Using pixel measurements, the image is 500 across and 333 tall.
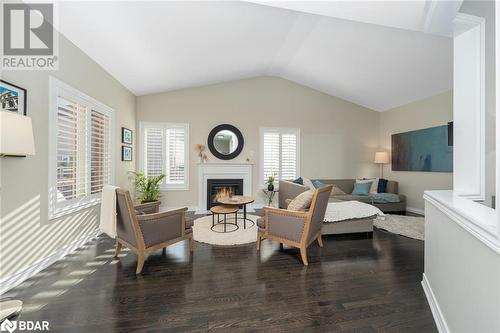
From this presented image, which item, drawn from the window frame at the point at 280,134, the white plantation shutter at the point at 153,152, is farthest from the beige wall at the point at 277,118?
the white plantation shutter at the point at 153,152

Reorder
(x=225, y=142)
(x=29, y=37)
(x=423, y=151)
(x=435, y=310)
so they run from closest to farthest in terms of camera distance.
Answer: (x=435, y=310) → (x=29, y=37) → (x=423, y=151) → (x=225, y=142)

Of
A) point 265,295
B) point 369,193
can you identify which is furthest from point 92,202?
point 369,193

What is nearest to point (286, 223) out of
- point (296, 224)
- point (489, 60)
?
point (296, 224)

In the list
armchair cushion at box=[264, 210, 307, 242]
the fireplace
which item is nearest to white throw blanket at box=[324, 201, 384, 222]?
armchair cushion at box=[264, 210, 307, 242]

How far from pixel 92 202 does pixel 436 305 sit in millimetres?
4566

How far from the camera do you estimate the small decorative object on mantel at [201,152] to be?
5621 mm

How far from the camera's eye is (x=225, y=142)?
5836mm

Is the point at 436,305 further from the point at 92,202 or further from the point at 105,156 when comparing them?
the point at 105,156

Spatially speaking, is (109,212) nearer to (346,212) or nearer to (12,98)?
(12,98)

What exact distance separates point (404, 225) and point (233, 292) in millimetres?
3855

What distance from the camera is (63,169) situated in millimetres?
2926

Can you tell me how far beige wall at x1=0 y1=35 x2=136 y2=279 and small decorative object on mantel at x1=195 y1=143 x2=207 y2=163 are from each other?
102 inches

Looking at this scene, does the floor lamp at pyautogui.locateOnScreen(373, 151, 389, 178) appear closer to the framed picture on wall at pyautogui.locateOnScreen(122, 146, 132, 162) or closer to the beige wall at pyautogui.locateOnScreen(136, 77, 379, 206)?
the beige wall at pyautogui.locateOnScreen(136, 77, 379, 206)

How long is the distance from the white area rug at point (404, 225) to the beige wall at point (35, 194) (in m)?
5.09
